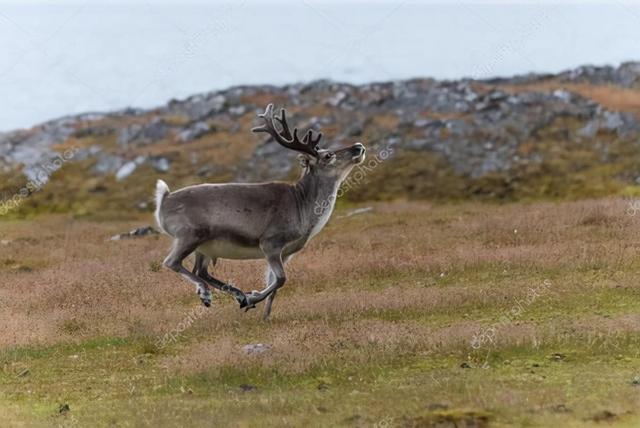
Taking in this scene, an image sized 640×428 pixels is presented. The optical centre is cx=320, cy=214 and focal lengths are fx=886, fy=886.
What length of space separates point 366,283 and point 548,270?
4.18 meters

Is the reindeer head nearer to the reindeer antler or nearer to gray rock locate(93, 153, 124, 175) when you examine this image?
the reindeer antler

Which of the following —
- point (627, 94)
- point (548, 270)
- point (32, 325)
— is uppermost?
point (627, 94)

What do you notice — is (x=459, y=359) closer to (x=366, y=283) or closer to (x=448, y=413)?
(x=448, y=413)

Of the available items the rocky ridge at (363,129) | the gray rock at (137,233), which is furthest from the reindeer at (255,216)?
the rocky ridge at (363,129)

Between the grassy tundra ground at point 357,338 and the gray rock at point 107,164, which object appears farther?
the gray rock at point 107,164

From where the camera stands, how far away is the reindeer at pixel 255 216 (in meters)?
15.9

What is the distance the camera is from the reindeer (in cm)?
1591

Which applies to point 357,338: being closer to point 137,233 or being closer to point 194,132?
point 137,233

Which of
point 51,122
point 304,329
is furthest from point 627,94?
point 304,329

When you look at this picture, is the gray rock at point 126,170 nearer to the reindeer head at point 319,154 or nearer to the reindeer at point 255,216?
the reindeer head at point 319,154

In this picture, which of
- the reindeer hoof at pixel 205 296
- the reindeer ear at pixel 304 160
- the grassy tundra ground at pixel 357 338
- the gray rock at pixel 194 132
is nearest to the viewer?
the grassy tundra ground at pixel 357 338

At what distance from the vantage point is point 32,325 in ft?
57.4

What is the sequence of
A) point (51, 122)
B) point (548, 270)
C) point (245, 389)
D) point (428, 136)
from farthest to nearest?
point (51, 122)
point (428, 136)
point (548, 270)
point (245, 389)

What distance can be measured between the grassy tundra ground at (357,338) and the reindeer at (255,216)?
3.83 feet
